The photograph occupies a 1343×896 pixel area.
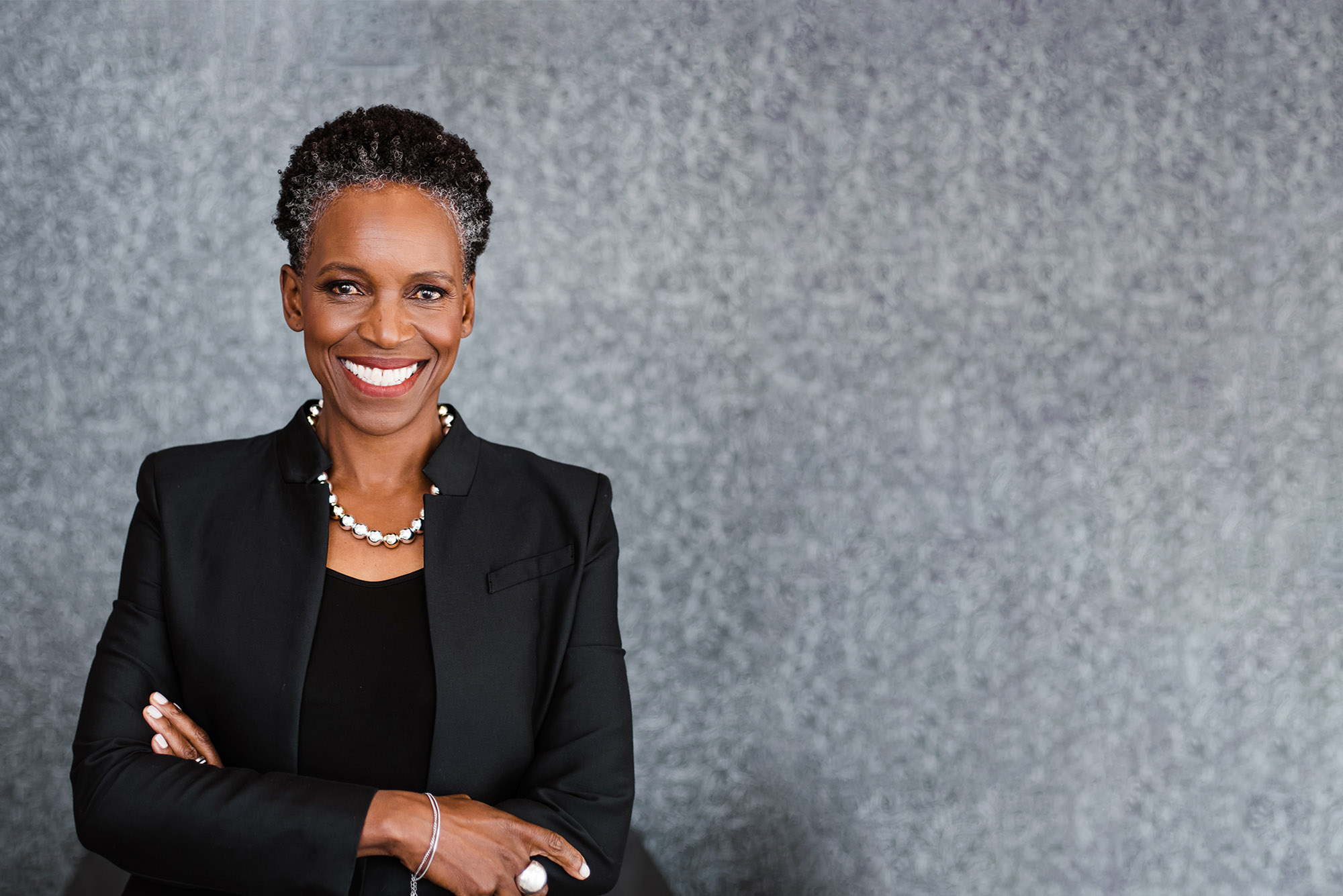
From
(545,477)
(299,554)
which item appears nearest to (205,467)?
(299,554)

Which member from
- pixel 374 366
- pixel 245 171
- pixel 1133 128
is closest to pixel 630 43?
pixel 245 171

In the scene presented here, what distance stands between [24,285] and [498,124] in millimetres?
956

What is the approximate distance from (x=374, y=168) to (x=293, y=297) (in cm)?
20

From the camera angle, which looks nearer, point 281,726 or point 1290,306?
point 281,726

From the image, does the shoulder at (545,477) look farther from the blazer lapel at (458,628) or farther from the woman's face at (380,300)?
the woman's face at (380,300)

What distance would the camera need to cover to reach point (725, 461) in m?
2.26

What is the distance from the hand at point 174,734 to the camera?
52.1 inches

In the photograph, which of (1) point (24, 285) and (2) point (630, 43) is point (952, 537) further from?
(1) point (24, 285)

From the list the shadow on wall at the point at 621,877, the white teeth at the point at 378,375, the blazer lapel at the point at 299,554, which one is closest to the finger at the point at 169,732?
the blazer lapel at the point at 299,554

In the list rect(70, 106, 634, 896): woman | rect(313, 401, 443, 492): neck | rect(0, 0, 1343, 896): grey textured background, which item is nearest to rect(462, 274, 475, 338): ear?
rect(70, 106, 634, 896): woman

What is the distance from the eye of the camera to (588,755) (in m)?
1.40

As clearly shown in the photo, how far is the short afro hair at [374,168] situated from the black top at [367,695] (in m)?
0.44

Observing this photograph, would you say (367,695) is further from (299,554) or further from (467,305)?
(467,305)

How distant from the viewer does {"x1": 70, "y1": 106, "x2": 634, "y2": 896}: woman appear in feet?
4.28
